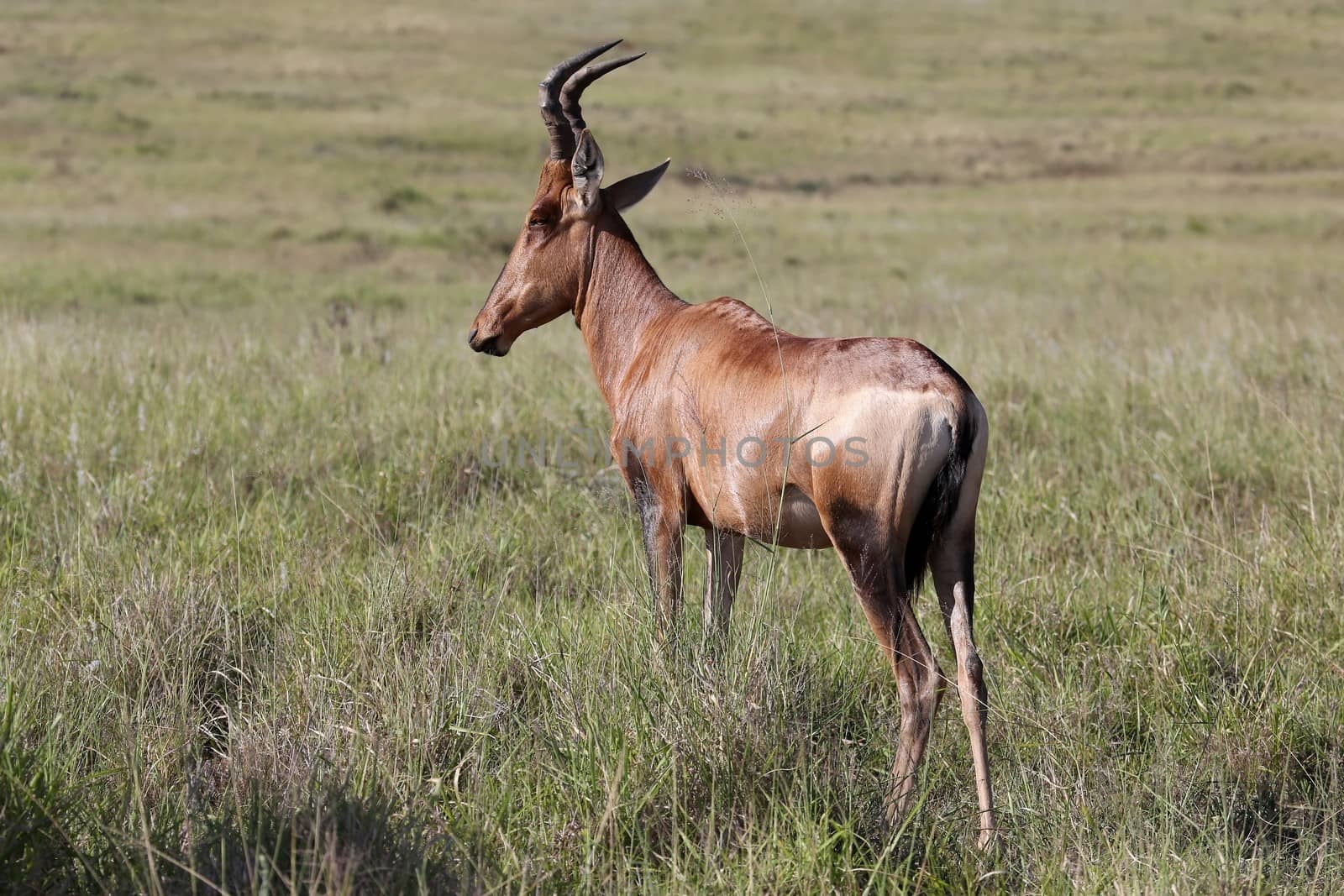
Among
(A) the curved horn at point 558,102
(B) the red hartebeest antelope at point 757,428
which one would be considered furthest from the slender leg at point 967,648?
(A) the curved horn at point 558,102

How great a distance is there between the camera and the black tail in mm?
3514

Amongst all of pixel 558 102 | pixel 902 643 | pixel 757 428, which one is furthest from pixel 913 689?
pixel 558 102

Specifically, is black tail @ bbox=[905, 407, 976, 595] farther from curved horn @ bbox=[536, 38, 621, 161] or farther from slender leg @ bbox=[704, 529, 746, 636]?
curved horn @ bbox=[536, 38, 621, 161]

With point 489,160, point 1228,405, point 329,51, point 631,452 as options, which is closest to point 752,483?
point 631,452

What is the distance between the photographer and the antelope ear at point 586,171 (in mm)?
4629

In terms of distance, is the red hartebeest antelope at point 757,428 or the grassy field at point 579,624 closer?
the grassy field at point 579,624

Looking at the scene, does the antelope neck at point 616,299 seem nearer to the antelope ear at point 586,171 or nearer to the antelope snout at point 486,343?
the antelope ear at point 586,171

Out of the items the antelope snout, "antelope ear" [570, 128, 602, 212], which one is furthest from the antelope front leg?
"antelope ear" [570, 128, 602, 212]

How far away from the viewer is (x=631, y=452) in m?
4.39

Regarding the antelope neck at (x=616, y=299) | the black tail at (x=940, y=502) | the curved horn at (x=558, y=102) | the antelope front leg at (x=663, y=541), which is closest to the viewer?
the black tail at (x=940, y=502)

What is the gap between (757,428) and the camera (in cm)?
388

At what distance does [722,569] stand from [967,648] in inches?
42.4

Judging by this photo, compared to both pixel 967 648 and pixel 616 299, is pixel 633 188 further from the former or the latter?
pixel 967 648

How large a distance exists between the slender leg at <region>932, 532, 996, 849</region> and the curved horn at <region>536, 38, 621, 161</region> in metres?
2.20
